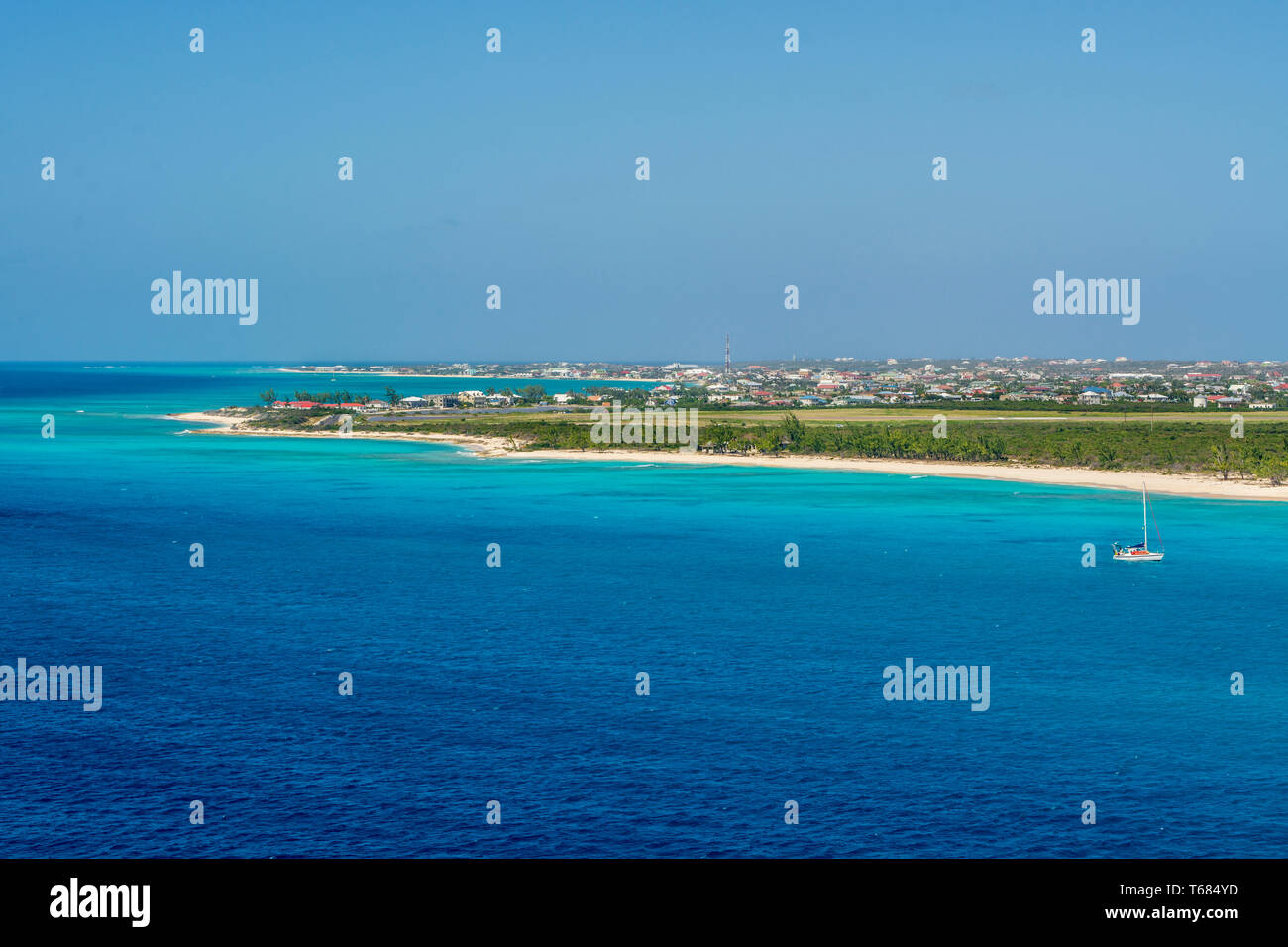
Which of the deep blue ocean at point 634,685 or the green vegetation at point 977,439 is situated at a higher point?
the green vegetation at point 977,439

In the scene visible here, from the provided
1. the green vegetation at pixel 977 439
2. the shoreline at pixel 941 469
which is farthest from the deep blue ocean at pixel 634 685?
the green vegetation at pixel 977 439

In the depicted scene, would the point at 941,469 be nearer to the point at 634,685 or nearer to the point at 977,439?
the point at 977,439

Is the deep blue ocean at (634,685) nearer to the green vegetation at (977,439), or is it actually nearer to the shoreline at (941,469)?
the shoreline at (941,469)

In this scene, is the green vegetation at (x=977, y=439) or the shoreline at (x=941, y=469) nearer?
the shoreline at (x=941, y=469)

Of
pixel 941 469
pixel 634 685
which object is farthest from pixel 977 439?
pixel 634 685
